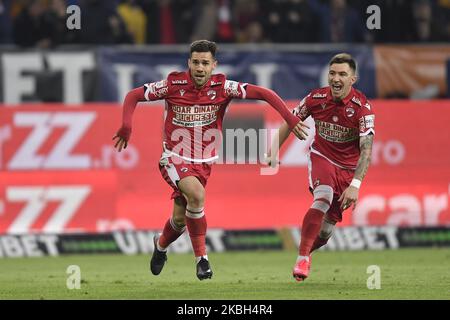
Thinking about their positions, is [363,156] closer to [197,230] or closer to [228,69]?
[197,230]

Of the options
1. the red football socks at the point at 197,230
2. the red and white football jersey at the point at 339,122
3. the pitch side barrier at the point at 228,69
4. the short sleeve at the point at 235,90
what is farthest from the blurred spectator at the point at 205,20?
the red football socks at the point at 197,230

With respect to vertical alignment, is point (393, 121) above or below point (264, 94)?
below

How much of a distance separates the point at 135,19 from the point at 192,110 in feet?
25.3

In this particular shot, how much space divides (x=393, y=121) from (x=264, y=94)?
557 centimetres

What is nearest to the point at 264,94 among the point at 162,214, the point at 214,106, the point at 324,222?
the point at 214,106

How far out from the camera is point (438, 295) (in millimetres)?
11023

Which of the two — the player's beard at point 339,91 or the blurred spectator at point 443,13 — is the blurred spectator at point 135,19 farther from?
the player's beard at point 339,91

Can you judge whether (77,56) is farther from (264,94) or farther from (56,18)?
(264,94)

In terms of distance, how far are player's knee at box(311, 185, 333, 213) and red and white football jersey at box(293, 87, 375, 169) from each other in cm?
37

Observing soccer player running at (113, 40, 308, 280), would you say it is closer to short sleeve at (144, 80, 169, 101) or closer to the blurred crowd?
short sleeve at (144, 80, 169, 101)

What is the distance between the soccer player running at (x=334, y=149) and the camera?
479 inches

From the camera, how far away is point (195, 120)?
1196cm

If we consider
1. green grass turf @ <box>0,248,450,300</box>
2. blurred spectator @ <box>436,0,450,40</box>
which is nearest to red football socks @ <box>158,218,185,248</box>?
green grass turf @ <box>0,248,450,300</box>

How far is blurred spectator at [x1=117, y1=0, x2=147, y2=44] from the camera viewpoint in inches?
763
